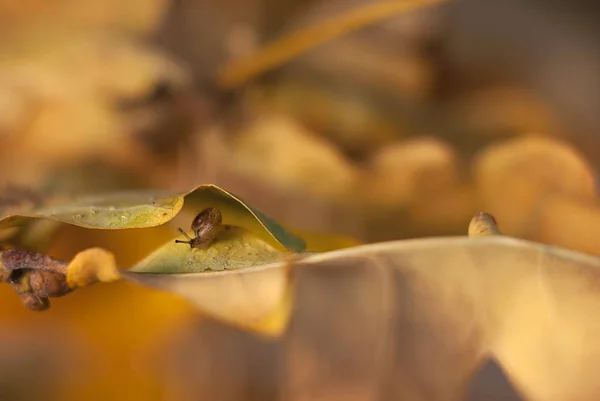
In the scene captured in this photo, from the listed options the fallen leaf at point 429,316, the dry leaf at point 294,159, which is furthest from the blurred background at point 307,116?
the fallen leaf at point 429,316

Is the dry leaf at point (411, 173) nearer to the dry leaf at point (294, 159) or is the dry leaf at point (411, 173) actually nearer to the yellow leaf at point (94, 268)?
the dry leaf at point (294, 159)

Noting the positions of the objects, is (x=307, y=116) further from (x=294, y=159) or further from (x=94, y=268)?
(x=94, y=268)

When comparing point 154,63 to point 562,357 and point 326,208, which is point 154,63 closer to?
point 326,208

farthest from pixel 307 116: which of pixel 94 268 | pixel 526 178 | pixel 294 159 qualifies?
pixel 94 268

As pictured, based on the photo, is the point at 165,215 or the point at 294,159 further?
the point at 294,159

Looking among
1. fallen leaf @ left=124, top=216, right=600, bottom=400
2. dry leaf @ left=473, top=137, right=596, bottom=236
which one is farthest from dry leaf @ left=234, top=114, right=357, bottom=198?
fallen leaf @ left=124, top=216, right=600, bottom=400

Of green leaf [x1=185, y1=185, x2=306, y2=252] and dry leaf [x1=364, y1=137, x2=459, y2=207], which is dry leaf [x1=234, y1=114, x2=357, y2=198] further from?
green leaf [x1=185, y1=185, x2=306, y2=252]
